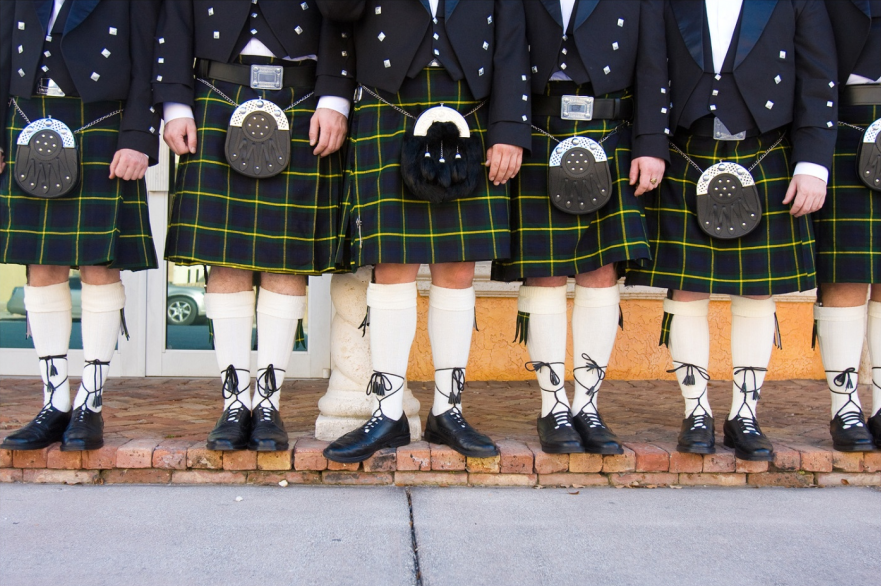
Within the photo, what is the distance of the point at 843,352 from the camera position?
2.47 m

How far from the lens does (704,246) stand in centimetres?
237

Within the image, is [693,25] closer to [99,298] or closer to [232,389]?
[232,389]

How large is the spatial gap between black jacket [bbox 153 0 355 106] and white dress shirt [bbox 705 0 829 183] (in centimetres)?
112

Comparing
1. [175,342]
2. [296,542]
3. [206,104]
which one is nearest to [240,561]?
[296,542]

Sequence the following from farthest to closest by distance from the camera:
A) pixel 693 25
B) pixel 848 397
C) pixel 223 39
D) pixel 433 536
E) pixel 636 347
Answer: pixel 636 347 → pixel 848 397 → pixel 693 25 → pixel 223 39 → pixel 433 536

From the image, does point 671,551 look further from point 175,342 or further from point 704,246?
point 175,342

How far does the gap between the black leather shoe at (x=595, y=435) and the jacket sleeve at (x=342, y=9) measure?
1.37 metres

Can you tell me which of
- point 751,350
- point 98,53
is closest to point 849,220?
point 751,350

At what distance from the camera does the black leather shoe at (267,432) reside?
7.18ft

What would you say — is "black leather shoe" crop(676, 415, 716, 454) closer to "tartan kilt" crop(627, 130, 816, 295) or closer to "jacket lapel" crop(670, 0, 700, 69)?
"tartan kilt" crop(627, 130, 816, 295)

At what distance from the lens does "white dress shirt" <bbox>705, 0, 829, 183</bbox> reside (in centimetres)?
232

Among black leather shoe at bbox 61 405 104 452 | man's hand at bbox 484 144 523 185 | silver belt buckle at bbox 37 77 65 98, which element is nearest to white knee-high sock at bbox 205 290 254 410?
black leather shoe at bbox 61 405 104 452

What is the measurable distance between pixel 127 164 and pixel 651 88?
62.2 inches

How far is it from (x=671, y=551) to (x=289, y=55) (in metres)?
1.72
